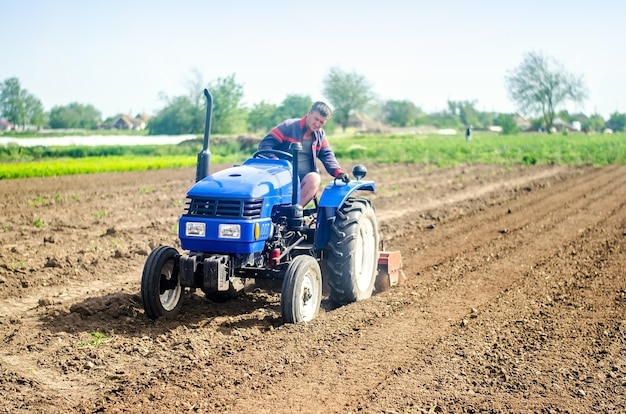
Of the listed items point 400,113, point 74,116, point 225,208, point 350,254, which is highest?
point 400,113

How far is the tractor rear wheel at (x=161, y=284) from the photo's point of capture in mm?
6141

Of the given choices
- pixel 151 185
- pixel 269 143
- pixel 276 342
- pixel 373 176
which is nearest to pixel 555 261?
pixel 269 143

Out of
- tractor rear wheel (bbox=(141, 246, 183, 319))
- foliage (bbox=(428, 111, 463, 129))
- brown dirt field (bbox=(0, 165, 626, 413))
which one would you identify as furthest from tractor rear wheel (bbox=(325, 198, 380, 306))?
foliage (bbox=(428, 111, 463, 129))

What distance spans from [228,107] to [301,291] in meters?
41.7

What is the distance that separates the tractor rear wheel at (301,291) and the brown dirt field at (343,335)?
0.12 meters

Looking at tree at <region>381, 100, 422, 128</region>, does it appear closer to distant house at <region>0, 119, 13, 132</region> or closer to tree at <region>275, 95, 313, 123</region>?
distant house at <region>0, 119, 13, 132</region>

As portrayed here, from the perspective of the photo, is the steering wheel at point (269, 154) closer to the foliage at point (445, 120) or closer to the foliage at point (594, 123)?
the foliage at point (445, 120)

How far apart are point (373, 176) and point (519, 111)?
79.1 metres

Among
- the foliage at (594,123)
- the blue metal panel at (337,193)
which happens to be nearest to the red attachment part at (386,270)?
the blue metal panel at (337,193)

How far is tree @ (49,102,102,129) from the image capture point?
251 ft

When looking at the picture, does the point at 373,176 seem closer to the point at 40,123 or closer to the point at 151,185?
the point at 151,185

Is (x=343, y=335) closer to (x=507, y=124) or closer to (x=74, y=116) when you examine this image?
(x=507, y=124)

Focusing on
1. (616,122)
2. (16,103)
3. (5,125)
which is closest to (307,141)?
(16,103)

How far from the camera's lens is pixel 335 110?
283 ft
